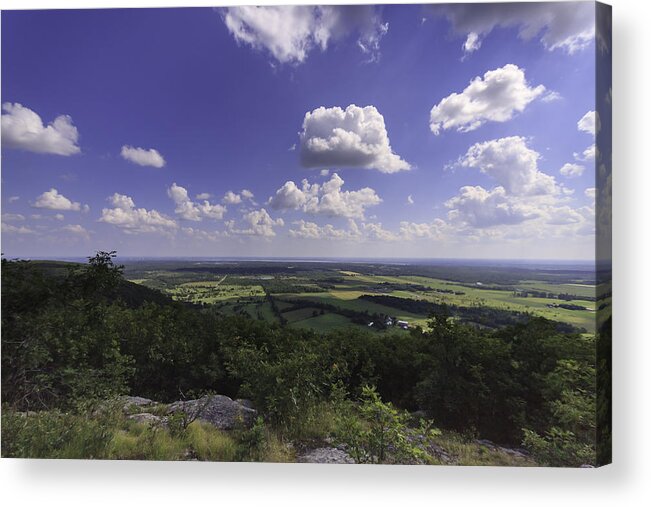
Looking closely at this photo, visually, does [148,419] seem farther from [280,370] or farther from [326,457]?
[326,457]

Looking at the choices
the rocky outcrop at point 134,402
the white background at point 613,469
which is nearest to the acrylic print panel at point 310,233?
the rocky outcrop at point 134,402

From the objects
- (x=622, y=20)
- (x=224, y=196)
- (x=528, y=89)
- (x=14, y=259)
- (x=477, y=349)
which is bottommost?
(x=477, y=349)

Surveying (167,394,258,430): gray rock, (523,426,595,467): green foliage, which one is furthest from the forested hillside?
(167,394,258,430): gray rock

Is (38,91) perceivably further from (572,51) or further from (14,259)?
(572,51)

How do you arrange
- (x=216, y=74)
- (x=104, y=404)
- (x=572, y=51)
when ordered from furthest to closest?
(x=216, y=74) → (x=104, y=404) → (x=572, y=51)

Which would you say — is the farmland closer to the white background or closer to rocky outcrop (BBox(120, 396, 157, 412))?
the white background

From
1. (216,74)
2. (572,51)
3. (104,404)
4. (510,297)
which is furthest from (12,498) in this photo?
(572,51)

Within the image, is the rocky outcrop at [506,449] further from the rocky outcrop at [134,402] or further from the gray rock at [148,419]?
the rocky outcrop at [134,402]
